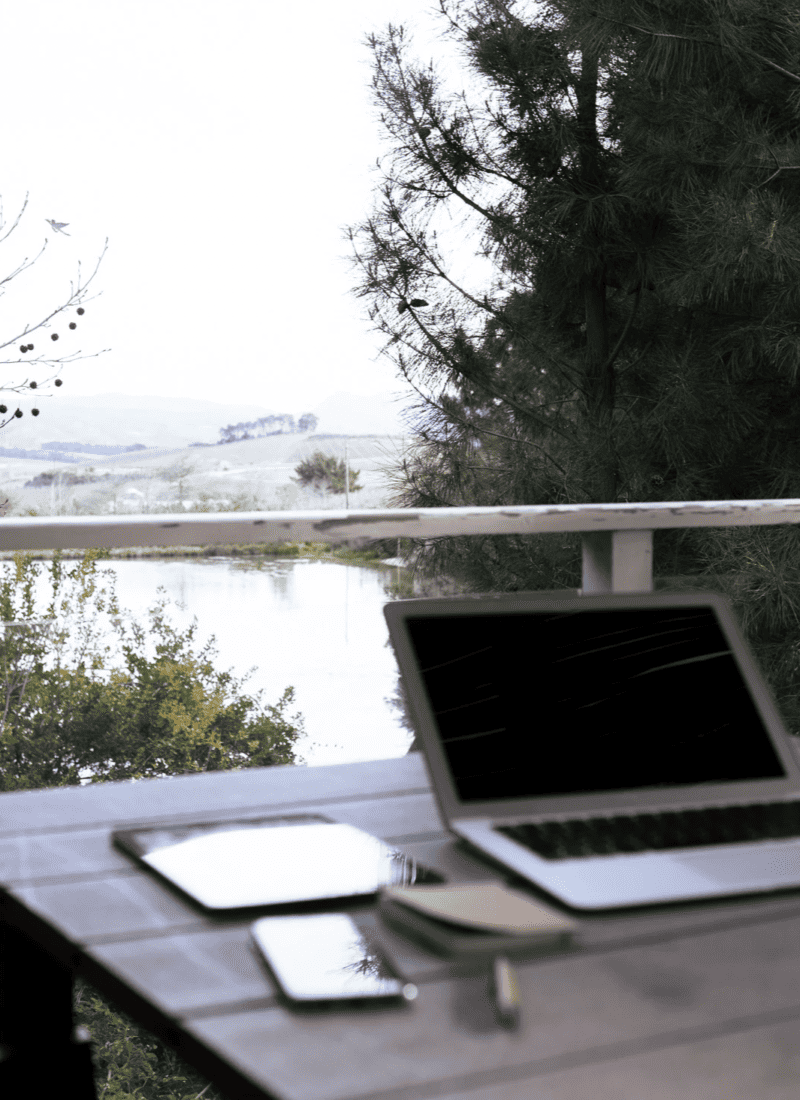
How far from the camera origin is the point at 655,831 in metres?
0.61

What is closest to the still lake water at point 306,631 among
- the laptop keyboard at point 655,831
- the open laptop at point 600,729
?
the open laptop at point 600,729

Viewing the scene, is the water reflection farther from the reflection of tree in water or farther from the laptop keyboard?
the reflection of tree in water

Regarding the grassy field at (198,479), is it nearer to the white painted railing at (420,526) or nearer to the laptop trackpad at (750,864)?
the white painted railing at (420,526)

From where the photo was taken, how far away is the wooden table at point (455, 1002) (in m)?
0.36

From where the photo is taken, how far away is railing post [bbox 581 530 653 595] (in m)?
1.30

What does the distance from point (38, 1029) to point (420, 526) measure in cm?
68

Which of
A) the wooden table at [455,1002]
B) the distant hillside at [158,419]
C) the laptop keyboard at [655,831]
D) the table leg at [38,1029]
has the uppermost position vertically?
the distant hillside at [158,419]

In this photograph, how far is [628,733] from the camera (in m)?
0.71

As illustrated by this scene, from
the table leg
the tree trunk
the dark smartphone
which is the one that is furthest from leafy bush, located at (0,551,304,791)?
the dark smartphone

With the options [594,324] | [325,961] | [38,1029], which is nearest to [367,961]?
[325,961]

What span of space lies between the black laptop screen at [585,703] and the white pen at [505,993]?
0.24 meters

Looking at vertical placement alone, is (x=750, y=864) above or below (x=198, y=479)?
below

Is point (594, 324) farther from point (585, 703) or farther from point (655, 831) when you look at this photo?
point (655, 831)

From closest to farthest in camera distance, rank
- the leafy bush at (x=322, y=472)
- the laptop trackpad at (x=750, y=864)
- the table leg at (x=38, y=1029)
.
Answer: the laptop trackpad at (x=750, y=864) → the table leg at (x=38, y=1029) → the leafy bush at (x=322, y=472)
